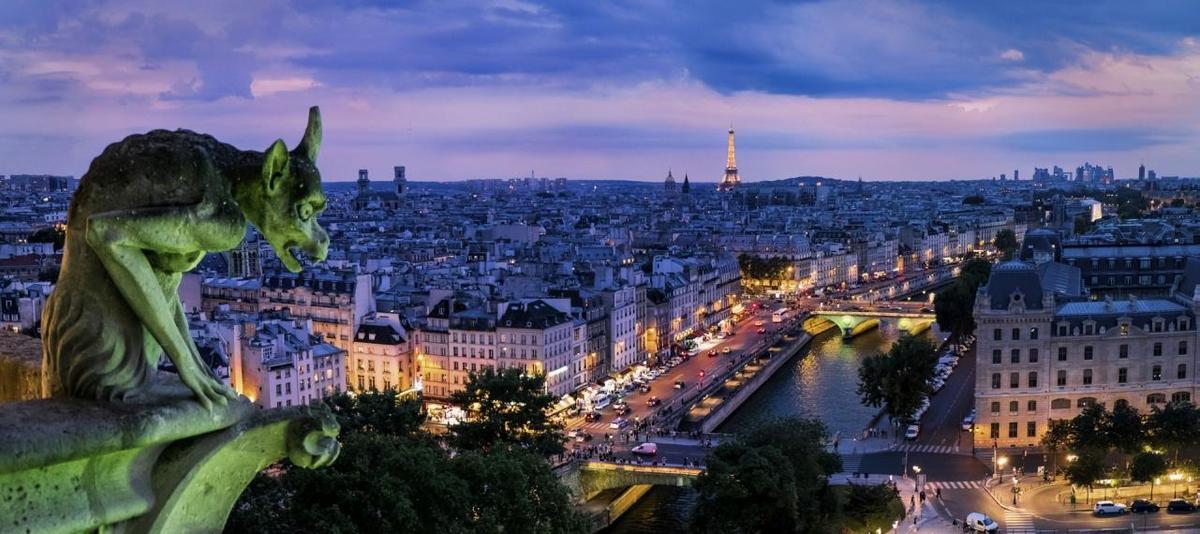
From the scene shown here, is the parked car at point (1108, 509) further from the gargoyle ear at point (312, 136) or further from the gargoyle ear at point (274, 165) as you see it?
the gargoyle ear at point (274, 165)

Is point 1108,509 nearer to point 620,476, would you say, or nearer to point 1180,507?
point 1180,507

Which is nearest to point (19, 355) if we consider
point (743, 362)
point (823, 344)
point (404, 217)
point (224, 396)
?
point (224, 396)

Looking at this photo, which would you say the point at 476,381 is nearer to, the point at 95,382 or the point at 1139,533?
the point at 1139,533

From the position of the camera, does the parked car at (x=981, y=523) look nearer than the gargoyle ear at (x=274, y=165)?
No

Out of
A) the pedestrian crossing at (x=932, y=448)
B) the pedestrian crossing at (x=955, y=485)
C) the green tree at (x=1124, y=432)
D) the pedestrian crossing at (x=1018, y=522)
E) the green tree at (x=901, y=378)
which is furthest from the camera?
the green tree at (x=901, y=378)

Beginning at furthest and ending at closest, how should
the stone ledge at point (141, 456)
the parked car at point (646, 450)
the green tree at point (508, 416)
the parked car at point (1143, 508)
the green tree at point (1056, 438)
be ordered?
1. the parked car at point (646, 450)
2. the green tree at point (1056, 438)
3. the green tree at point (508, 416)
4. the parked car at point (1143, 508)
5. the stone ledge at point (141, 456)

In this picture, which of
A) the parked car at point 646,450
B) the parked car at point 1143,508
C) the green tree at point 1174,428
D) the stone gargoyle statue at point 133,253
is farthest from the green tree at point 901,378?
the stone gargoyle statue at point 133,253

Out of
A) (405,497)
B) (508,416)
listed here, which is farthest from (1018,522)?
(405,497)
